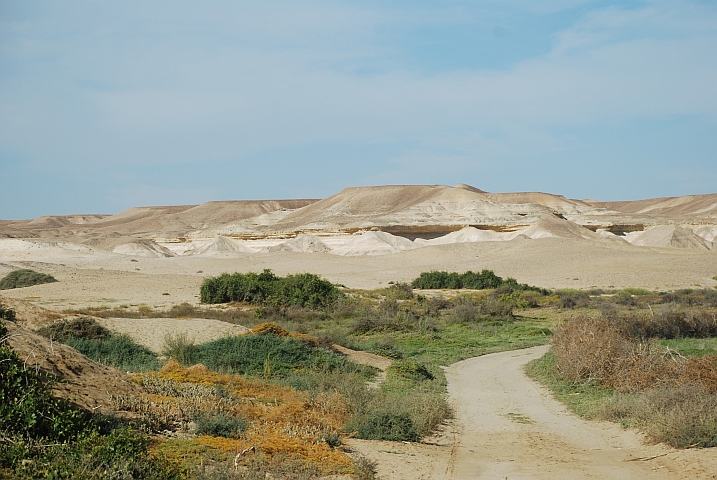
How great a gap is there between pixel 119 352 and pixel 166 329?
351 centimetres

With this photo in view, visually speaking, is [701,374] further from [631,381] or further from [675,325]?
[675,325]

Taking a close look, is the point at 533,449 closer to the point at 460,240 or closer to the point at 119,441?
the point at 119,441

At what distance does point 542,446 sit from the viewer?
29.1ft

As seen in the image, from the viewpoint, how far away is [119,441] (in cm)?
630

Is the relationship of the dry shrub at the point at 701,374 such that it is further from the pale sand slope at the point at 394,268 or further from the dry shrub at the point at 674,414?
the pale sand slope at the point at 394,268

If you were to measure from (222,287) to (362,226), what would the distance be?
5269cm

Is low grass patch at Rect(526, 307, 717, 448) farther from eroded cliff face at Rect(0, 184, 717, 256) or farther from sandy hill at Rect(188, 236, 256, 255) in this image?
sandy hill at Rect(188, 236, 256, 255)

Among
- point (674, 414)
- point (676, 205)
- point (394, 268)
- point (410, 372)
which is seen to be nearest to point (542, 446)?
point (674, 414)

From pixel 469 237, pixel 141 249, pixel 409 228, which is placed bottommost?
pixel 141 249

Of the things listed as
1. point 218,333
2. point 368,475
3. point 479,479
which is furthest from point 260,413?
point 218,333

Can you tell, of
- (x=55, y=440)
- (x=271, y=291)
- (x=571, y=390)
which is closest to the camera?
(x=55, y=440)

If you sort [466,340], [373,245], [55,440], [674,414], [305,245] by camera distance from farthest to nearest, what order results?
[305,245]
[373,245]
[466,340]
[674,414]
[55,440]

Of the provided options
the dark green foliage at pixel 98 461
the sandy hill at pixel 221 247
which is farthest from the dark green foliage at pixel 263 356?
the sandy hill at pixel 221 247

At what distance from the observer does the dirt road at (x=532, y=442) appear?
7.65 metres
